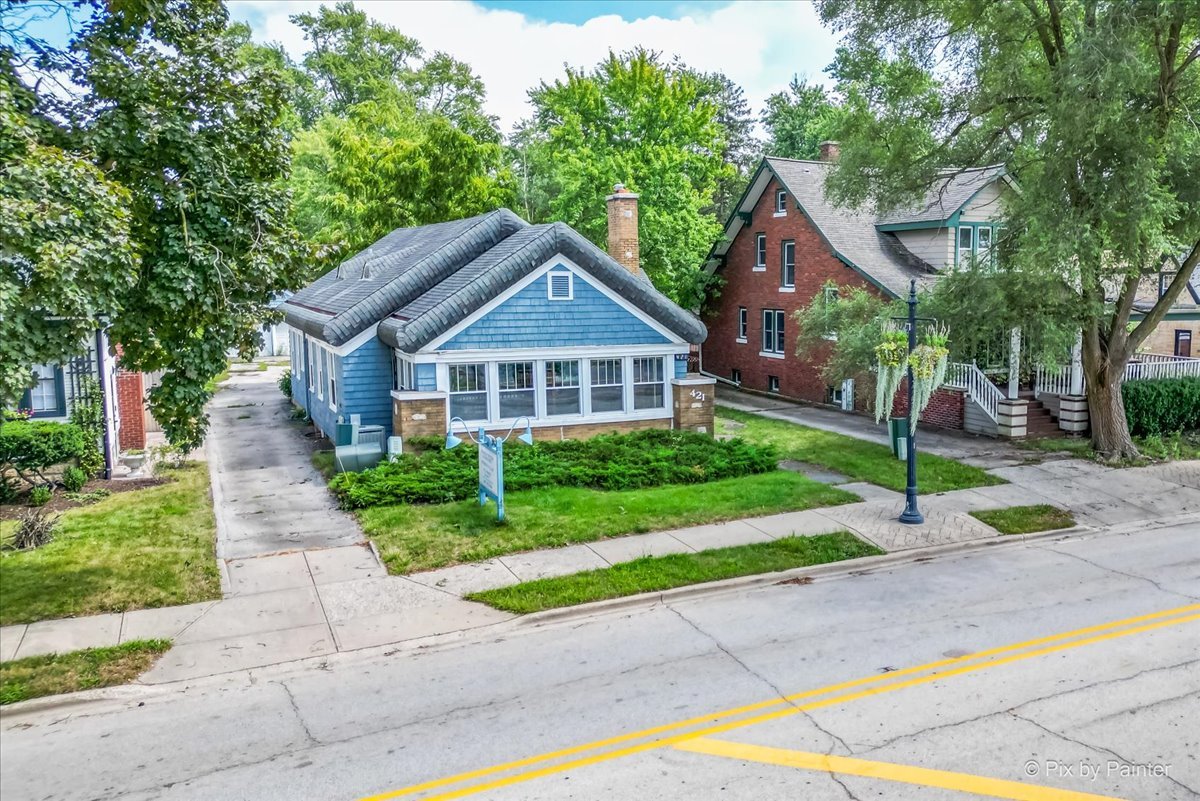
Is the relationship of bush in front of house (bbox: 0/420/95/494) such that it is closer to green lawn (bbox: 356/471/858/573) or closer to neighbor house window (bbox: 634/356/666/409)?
green lawn (bbox: 356/471/858/573)

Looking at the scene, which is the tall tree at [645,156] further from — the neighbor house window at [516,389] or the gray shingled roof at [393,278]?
the neighbor house window at [516,389]

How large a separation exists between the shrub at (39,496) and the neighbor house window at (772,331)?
21.8m

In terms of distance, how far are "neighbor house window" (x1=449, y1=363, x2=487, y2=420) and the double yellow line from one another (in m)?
11.8

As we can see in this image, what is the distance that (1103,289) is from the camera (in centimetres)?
1952

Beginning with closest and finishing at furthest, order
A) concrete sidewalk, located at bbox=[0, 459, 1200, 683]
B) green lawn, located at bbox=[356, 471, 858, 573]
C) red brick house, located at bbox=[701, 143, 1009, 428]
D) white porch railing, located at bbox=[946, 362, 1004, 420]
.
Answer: concrete sidewalk, located at bbox=[0, 459, 1200, 683] → green lawn, located at bbox=[356, 471, 858, 573] → white porch railing, located at bbox=[946, 362, 1004, 420] → red brick house, located at bbox=[701, 143, 1009, 428]

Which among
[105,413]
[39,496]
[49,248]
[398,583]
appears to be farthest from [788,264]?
[49,248]

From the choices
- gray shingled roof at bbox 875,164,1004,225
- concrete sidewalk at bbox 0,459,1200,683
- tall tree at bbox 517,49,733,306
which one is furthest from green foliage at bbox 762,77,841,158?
concrete sidewalk at bbox 0,459,1200,683

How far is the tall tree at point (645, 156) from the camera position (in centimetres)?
3369

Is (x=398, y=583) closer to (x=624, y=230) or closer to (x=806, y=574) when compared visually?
(x=806, y=574)

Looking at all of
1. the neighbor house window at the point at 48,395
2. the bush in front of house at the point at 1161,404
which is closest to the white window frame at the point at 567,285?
the neighbor house window at the point at 48,395

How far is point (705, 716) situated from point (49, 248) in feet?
26.4

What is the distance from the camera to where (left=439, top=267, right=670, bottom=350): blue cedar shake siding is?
63.0 feet

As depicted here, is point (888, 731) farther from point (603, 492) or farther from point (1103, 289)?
point (1103, 289)

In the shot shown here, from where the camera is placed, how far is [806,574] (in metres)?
12.9
